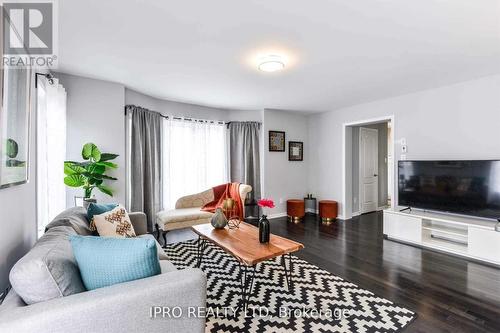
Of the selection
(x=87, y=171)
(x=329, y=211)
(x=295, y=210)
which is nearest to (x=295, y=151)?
(x=295, y=210)

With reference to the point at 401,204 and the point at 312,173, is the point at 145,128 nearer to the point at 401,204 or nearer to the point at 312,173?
the point at 312,173

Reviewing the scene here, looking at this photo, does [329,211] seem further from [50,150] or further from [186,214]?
[50,150]

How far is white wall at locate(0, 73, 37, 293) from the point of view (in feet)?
4.86

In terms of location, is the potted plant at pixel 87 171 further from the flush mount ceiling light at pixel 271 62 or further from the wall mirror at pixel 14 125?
the flush mount ceiling light at pixel 271 62

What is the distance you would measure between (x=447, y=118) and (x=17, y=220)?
511 cm

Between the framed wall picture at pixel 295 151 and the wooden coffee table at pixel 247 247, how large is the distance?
120 inches

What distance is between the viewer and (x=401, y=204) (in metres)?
3.90

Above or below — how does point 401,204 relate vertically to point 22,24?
below

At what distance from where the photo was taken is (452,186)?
336 cm

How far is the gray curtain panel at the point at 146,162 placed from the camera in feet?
12.9

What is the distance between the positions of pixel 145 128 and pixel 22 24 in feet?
7.49

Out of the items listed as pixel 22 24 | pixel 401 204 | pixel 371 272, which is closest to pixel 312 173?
pixel 401 204

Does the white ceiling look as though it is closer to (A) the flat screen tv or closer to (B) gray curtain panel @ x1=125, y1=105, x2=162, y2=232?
(B) gray curtain panel @ x1=125, y1=105, x2=162, y2=232

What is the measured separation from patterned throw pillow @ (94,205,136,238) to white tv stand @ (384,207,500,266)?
373 cm
